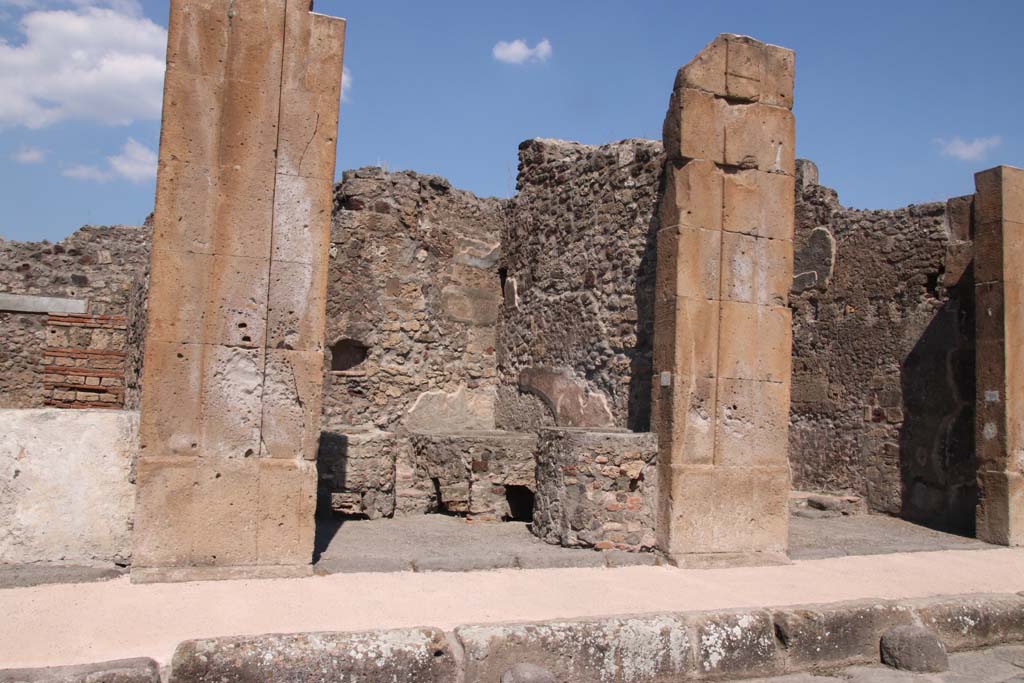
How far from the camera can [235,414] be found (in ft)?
16.0

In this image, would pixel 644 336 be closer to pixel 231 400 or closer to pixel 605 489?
pixel 605 489

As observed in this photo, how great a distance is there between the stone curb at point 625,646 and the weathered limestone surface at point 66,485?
1695mm

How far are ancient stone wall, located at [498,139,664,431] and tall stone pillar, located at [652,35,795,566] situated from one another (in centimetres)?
107

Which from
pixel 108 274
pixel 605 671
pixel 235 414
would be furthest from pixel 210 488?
pixel 108 274

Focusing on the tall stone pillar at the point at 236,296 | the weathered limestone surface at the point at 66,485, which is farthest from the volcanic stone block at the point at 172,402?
the weathered limestone surface at the point at 66,485

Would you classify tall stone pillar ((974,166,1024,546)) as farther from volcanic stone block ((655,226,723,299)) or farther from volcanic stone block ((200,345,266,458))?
volcanic stone block ((200,345,266,458))

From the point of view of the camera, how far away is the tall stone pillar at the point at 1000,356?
7.40m

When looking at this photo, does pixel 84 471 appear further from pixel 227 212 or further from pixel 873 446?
pixel 873 446

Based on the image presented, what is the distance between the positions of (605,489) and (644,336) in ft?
5.60

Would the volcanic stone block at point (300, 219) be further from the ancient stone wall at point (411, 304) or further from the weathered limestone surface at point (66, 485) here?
the ancient stone wall at point (411, 304)

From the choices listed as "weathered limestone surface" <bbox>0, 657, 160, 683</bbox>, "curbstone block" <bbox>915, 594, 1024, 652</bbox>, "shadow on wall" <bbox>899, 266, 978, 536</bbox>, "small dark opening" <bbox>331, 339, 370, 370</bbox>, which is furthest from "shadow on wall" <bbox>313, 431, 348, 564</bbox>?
"shadow on wall" <bbox>899, 266, 978, 536</bbox>

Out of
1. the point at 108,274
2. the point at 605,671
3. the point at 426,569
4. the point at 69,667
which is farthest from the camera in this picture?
the point at 108,274

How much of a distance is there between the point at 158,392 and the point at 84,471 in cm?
63

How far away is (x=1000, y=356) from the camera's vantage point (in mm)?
7523
